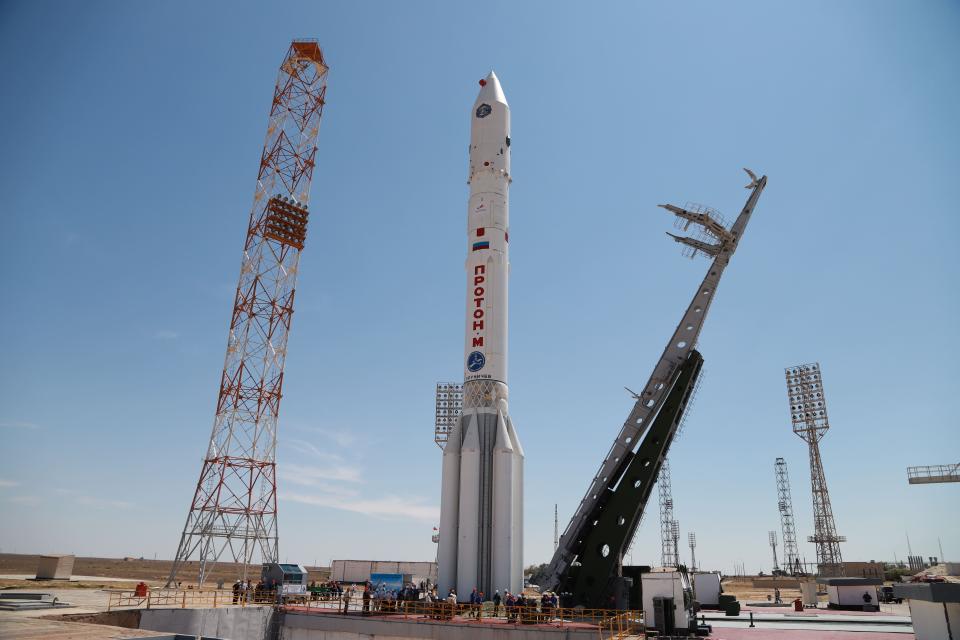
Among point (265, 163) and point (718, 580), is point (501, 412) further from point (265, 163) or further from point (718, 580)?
point (265, 163)

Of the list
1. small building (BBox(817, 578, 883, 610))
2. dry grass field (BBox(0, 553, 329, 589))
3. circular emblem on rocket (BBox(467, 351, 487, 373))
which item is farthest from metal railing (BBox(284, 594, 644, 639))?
dry grass field (BBox(0, 553, 329, 589))

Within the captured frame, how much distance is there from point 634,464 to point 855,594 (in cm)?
1470

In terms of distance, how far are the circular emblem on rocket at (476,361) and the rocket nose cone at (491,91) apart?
14.9 meters

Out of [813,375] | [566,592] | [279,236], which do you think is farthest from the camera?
[813,375]

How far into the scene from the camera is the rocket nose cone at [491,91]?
36.8 m

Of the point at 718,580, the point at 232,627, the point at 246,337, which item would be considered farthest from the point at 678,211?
the point at 246,337

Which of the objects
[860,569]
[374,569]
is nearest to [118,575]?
[374,569]

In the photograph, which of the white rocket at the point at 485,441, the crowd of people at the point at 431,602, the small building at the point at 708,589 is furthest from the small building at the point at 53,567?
the small building at the point at 708,589

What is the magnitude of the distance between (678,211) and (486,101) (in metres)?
12.4

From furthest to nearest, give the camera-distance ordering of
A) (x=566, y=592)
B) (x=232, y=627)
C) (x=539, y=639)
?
1. (x=566, y=592)
2. (x=232, y=627)
3. (x=539, y=639)

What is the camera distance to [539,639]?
21375 mm

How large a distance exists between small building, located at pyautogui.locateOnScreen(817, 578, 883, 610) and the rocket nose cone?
31805mm

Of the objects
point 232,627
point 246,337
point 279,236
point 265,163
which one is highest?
point 265,163

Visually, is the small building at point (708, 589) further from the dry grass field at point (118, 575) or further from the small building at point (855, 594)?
the dry grass field at point (118, 575)
